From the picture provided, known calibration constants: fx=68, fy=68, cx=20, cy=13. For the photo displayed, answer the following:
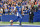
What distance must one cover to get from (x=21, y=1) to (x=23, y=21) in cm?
119

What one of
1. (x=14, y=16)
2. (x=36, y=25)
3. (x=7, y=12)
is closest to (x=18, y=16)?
(x=14, y=16)

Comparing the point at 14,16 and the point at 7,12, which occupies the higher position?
the point at 7,12

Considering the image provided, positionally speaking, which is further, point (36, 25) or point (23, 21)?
point (23, 21)

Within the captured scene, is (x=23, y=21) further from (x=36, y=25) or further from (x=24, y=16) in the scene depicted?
(x=36, y=25)

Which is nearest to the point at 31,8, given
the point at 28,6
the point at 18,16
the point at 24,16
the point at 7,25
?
the point at 28,6

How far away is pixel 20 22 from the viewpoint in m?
3.93

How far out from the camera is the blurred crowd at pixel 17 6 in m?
3.96

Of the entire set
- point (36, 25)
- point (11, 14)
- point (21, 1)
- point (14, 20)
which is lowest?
point (36, 25)

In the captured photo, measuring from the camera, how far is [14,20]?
157 inches

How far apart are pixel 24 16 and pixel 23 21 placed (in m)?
0.31

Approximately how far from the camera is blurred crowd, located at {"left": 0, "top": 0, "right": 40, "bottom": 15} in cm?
396

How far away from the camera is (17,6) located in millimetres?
3992

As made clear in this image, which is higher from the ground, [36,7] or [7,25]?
[36,7]

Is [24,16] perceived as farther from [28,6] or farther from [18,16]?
[28,6]
